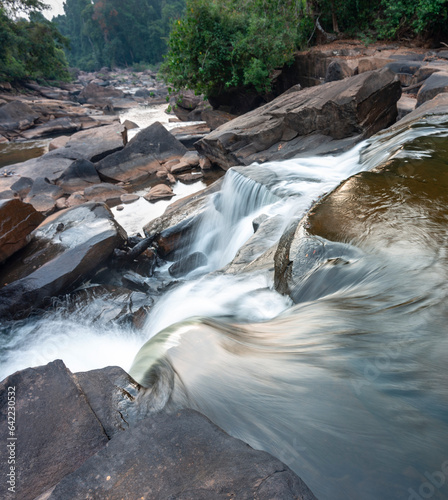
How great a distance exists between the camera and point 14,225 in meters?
5.50

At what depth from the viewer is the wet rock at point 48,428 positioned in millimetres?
1864

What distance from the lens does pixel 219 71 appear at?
42.5 ft

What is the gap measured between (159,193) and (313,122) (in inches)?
171

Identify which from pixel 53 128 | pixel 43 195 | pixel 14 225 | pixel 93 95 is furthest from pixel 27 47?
pixel 14 225

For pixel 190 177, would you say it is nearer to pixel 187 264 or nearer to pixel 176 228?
pixel 176 228

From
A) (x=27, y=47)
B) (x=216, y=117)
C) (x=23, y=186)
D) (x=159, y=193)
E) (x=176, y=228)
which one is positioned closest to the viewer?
(x=176, y=228)

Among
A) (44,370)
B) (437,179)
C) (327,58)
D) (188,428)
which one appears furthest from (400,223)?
(327,58)

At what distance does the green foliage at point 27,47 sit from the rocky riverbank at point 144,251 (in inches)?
757

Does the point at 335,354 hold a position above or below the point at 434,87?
below

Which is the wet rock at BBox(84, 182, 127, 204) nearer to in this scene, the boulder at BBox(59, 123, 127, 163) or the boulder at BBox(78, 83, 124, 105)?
the boulder at BBox(59, 123, 127, 163)

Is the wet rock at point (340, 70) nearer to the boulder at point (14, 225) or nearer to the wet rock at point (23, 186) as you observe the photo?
the boulder at point (14, 225)

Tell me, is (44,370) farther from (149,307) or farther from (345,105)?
(345,105)

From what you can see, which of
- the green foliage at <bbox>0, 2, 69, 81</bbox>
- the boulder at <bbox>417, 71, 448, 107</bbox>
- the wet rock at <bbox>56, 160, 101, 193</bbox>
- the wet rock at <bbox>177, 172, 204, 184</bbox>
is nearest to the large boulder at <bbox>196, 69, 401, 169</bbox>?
the boulder at <bbox>417, 71, 448, 107</bbox>

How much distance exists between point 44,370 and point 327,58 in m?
13.5
